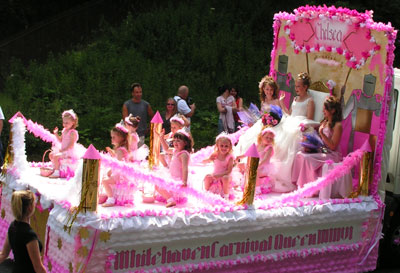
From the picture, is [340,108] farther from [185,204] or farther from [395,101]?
[185,204]

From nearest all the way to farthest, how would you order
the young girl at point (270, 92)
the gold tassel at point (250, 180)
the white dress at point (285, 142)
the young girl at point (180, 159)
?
the gold tassel at point (250, 180) < the young girl at point (180, 159) < the white dress at point (285, 142) < the young girl at point (270, 92)

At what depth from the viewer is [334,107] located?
8234 mm

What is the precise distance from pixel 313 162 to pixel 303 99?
99 centimetres

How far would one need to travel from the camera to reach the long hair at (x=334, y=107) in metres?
8.22

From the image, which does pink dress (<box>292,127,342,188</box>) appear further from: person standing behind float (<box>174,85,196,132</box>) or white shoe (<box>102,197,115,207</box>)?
person standing behind float (<box>174,85,196,132</box>)

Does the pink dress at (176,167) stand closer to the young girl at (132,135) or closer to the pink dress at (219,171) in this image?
the pink dress at (219,171)

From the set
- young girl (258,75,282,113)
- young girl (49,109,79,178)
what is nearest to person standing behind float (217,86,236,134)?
young girl (258,75,282,113)

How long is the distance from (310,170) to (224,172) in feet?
3.91

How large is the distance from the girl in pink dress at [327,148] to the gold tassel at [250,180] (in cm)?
132

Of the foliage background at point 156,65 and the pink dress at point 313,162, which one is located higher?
the foliage background at point 156,65

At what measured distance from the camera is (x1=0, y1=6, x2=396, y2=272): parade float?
634 centimetres

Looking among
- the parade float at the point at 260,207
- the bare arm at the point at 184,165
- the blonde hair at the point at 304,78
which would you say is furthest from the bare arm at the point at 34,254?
the blonde hair at the point at 304,78

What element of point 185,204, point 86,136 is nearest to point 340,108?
point 185,204

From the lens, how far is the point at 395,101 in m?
8.47
